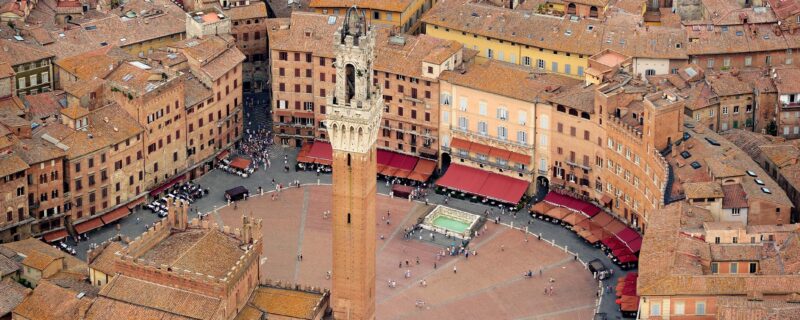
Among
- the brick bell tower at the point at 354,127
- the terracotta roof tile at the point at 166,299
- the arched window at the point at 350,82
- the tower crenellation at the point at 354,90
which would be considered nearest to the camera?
the tower crenellation at the point at 354,90

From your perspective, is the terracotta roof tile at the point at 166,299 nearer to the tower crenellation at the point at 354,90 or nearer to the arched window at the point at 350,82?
the tower crenellation at the point at 354,90

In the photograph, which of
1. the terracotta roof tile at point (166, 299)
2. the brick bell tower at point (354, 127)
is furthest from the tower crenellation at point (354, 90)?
the terracotta roof tile at point (166, 299)

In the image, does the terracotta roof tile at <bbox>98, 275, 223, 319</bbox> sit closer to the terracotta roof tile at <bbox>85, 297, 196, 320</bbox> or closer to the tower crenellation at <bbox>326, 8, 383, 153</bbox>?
the terracotta roof tile at <bbox>85, 297, 196, 320</bbox>

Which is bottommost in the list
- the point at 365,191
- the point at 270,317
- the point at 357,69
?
the point at 270,317

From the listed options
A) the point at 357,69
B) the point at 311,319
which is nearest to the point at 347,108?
the point at 357,69

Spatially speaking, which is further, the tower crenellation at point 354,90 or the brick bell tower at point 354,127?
the brick bell tower at point 354,127

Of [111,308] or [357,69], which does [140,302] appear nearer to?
[111,308]

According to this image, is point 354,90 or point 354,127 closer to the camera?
point 354,90

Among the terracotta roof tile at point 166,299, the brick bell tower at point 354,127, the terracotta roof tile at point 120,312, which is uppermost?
the brick bell tower at point 354,127

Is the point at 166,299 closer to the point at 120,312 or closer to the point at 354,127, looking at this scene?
the point at 120,312

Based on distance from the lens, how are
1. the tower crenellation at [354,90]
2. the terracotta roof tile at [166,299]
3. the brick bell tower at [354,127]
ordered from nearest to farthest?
the tower crenellation at [354,90]
the brick bell tower at [354,127]
the terracotta roof tile at [166,299]

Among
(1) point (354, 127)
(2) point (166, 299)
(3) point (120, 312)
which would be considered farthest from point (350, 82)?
(3) point (120, 312)
